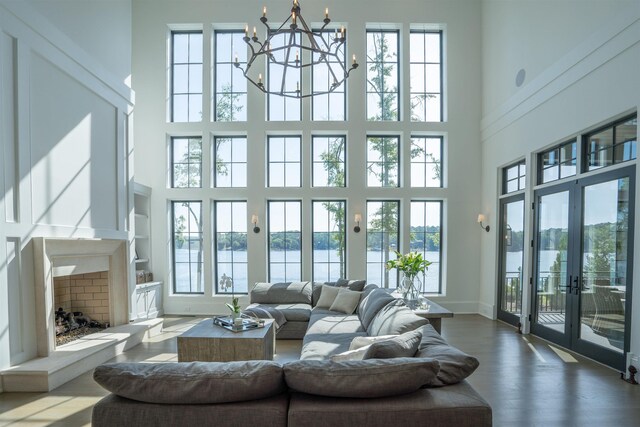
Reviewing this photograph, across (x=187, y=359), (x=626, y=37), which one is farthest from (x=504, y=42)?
(x=187, y=359)

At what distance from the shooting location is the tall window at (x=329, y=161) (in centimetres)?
749

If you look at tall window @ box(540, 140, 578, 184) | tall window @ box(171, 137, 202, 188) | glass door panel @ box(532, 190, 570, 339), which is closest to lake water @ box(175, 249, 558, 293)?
tall window @ box(171, 137, 202, 188)

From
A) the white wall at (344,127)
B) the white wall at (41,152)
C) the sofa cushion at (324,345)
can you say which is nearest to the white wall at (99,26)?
the white wall at (41,152)

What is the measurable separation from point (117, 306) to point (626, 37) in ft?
25.0

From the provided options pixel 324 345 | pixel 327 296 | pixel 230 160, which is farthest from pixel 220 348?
pixel 230 160

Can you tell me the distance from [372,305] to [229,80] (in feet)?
18.8

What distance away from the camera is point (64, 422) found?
3002 millimetres

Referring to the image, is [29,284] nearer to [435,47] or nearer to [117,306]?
[117,306]

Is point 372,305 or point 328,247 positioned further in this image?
point 328,247

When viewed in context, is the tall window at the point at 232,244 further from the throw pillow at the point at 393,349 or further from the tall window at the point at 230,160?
the throw pillow at the point at 393,349

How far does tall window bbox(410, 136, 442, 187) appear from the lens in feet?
24.8

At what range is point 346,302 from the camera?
5477 mm

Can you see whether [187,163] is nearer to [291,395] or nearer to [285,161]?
[285,161]

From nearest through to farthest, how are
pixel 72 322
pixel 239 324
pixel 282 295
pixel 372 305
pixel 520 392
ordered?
pixel 520 392
pixel 239 324
pixel 372 305
pixel 72 322
pixel 282 295
